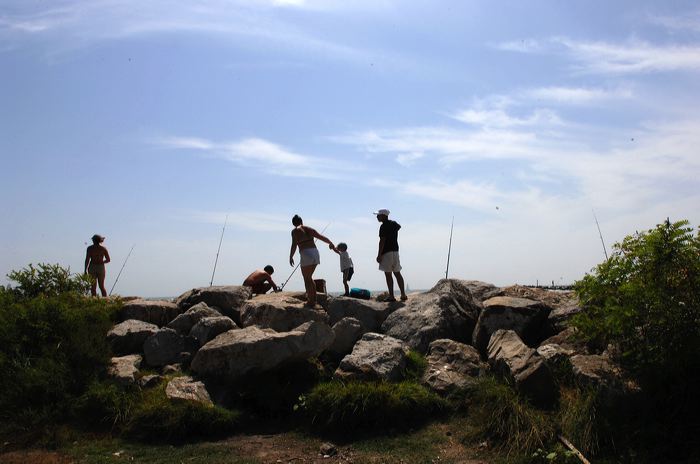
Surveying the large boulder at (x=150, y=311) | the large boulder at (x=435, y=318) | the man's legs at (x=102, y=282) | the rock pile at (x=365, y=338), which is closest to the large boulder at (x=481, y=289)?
the rock pile at (x=365, y=338)

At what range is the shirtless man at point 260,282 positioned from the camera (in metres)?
16.2

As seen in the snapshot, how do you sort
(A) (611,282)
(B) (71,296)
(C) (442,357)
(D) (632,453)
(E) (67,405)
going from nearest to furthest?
1. (D) (632,453)
2. (A) (611,282)
3. (E) (67,405)
4. (C) (442,357)
5. (B) (71,296)

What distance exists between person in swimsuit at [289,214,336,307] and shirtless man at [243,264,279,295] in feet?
10.1

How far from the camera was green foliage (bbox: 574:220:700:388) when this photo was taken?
7.89m

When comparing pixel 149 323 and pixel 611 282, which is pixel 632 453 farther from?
pixel 149 323

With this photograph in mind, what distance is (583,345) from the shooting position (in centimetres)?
1012

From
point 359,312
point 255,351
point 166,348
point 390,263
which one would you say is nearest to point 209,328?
point 166,348

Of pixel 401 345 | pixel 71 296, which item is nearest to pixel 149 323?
pixel 71 296

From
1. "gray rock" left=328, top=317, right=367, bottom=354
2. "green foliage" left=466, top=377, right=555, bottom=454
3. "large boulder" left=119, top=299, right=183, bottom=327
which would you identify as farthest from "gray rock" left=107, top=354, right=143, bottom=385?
"green foliage" left=466, top=377, right=555, bottom=454

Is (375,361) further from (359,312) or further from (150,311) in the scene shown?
(150,311)

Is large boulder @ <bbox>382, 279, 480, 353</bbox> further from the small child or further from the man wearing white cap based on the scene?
the small child

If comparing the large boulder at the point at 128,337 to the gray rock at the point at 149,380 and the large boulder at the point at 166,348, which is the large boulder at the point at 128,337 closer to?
the large boulder at the point at 166,348

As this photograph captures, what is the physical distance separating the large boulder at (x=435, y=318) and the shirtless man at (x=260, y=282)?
477 centimetres

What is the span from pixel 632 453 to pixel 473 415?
2.27m
